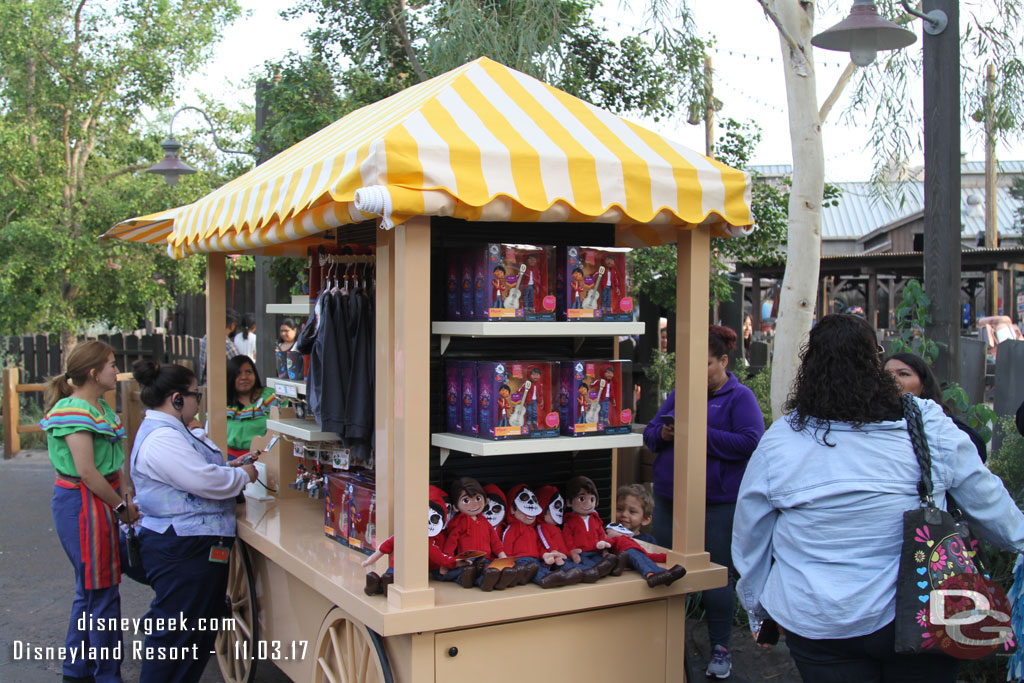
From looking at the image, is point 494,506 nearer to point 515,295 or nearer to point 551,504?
point 551,504

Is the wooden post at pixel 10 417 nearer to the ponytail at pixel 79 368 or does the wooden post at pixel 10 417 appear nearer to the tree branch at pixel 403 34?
the tree branch at pixel 403 34

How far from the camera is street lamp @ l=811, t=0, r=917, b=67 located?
5043 millimetres

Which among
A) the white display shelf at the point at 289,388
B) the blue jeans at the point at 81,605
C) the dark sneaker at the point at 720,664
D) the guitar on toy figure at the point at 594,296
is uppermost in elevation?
the guitar on toy figure at the point at 594,296

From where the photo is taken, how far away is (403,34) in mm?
8852

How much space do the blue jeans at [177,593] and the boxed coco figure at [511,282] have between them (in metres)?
1.91

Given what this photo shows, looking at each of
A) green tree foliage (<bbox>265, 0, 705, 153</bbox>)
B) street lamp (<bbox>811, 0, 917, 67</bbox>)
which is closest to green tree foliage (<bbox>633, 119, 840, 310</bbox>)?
green tree foliage (<bbox>265, 0, 705, 153</bbox>)

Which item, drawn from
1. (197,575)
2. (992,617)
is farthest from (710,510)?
(197,575)

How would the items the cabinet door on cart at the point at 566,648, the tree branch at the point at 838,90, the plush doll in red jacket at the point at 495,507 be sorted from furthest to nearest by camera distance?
the tree branch at the point at 838,90
the plush doll in red jacket at the point at 495,507
the cabinet door on cart at the point at 566,648

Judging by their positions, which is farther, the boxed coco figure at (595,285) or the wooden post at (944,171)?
the wooden post at (944,171)

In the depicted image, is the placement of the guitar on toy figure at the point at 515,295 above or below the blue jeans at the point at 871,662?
above

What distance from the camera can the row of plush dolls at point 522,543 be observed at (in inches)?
137

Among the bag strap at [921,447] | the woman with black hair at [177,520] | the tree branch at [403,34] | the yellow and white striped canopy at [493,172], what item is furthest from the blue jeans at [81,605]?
the tree branch at [403,34]

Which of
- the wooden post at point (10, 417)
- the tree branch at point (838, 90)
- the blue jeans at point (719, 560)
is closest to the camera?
the blue jeans at point (719, 560)

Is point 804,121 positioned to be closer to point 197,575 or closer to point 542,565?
point 542,565
